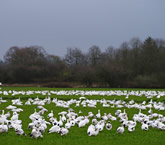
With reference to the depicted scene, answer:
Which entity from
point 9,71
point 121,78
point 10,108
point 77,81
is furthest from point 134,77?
point 10,108

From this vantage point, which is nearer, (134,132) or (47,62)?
(134,132)

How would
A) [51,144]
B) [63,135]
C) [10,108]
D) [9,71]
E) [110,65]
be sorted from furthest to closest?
[9,71] < [110,65] < [10,108] < [63,135] < [51,144]

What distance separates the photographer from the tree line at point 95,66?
67688 millimetres

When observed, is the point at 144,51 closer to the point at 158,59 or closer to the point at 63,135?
the point at 158,59

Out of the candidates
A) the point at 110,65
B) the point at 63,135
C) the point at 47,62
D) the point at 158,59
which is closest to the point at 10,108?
the point at 63,135

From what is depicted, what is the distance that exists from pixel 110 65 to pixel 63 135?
57711 millimetres

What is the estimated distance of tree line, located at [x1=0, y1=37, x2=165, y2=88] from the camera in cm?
6769

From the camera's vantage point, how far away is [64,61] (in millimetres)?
88625

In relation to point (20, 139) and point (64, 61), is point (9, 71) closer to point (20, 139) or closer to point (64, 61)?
point (64, 61)

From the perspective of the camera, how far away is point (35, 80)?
7669 centimetres

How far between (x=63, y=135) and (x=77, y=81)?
201 feet

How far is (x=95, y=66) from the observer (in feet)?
244

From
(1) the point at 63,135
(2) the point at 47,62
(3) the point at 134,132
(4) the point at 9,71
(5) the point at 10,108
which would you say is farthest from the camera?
(2) the point at 47,62

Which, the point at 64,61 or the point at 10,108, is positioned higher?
the point at 64,61
